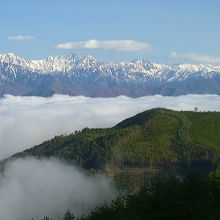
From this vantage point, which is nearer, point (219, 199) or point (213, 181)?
point (219, 199)

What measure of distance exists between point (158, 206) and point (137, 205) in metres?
8.14

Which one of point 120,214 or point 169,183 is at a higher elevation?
point 169,183

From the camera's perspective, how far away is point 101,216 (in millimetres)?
105125

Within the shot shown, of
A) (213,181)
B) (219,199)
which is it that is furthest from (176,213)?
(213,181)

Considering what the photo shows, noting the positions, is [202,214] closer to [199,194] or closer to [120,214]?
[199,194]

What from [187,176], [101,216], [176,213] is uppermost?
[187,176]

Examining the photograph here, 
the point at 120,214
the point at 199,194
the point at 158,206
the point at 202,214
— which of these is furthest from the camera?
the point at 120,214

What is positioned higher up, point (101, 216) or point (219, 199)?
point (219, 199)

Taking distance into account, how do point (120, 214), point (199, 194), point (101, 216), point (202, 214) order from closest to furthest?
1. point (202, 214)
2. point (199, 194)
3. point (120, 214)
4. point (101, 216)

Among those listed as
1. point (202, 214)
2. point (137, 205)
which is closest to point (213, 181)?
point (137, 205)

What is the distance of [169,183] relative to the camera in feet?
270

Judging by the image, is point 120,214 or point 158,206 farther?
point 120,214

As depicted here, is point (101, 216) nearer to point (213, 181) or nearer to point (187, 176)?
point (213, 181)

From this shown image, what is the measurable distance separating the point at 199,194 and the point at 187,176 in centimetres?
327
